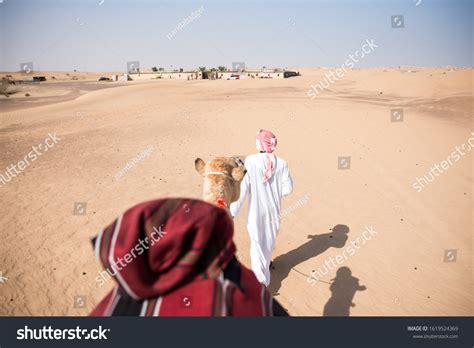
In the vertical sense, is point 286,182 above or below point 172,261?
below

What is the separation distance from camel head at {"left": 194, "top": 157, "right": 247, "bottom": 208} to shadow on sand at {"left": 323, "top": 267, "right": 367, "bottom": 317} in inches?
107

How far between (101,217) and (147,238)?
22.1ft

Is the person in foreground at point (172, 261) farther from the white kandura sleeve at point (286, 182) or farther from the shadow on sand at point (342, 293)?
the shadow on sand at point (342, 293)

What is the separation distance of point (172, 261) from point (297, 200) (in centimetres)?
738

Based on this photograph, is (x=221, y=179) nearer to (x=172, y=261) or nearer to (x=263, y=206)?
(x=263, y=206)

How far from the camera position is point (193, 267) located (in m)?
1.46

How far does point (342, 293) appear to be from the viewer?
17.6 ft

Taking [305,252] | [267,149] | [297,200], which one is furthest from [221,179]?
[297,200]

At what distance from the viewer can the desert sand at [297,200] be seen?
5363 millimetres

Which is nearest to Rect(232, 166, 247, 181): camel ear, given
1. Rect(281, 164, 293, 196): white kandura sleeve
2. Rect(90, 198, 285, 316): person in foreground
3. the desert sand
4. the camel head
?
the camel head

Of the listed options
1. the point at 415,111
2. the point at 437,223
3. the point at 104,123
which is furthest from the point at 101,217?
the point at 415,111

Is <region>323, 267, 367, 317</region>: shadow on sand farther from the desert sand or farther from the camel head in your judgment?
the camel head

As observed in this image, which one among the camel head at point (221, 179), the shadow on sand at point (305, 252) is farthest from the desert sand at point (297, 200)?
the camel head at point (221, 179)

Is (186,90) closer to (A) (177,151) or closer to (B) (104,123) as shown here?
(B) (104,123)
